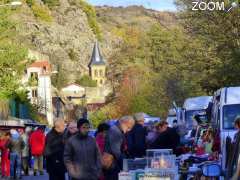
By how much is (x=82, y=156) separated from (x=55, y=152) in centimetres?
452

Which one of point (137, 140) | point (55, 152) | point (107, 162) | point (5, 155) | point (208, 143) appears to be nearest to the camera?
point (107, 162)

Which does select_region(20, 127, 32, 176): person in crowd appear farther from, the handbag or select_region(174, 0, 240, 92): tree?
the handbag

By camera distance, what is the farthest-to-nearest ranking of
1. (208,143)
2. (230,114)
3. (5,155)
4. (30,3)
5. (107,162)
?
1. (30,3)
2. (5,155)
3. (230,114)
4. (208,143)
5. (107,162)

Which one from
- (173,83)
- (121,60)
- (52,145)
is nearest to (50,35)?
(121,60)

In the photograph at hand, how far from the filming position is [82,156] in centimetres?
1448

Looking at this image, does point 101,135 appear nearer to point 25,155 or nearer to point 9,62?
point 25,155

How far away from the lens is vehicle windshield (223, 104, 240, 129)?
73.0ft

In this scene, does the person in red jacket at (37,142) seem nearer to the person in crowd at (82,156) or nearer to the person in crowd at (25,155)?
the person in crowd at (25,155)

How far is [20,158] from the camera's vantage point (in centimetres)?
3127

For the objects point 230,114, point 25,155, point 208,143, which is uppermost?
point 230,114

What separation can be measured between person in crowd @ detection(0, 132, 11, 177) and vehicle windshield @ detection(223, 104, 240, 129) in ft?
32.1

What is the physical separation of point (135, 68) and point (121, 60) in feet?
28.3

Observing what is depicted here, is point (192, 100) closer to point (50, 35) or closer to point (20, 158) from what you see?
point (20, 158)

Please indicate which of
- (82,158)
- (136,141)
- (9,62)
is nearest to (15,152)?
(136,141)
